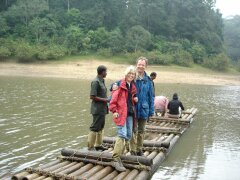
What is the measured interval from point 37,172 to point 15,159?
6.25 feet

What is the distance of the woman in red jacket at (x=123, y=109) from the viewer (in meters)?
6.59

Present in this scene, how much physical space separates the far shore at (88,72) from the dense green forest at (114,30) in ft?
7.90

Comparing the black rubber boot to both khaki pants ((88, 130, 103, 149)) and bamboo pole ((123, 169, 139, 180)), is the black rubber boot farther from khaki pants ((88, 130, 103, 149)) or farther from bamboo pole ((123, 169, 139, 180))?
khaki pants ((88, 130, 103, 149))

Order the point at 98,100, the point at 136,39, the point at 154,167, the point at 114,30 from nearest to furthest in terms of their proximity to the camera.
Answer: the point at 98,100 < the point at 154,167 < the point at 136,39 < the point at 114,30

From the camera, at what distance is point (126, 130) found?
267 inches

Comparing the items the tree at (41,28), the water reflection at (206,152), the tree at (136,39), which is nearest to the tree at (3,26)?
the tree at (41,28)

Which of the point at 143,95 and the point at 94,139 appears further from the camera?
the point at 94,139

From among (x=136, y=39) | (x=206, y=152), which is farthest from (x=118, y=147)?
(x=136, y=39)

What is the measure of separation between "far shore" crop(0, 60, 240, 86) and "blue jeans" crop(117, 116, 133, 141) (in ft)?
88.2

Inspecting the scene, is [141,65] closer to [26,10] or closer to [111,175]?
[111,175]

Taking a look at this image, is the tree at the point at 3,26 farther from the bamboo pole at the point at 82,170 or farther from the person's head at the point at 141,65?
the bamboo pole at the point at 82,170

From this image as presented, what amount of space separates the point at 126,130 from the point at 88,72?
97.1 ft

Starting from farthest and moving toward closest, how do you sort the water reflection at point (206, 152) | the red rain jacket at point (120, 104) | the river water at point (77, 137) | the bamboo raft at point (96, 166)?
the river water at point (77, 137) → the water reflection at point (206, 152) → the red rain jacket at point (120, 104) → the bamboo raft at point (96, 166)

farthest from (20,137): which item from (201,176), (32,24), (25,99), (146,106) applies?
(32,24)
